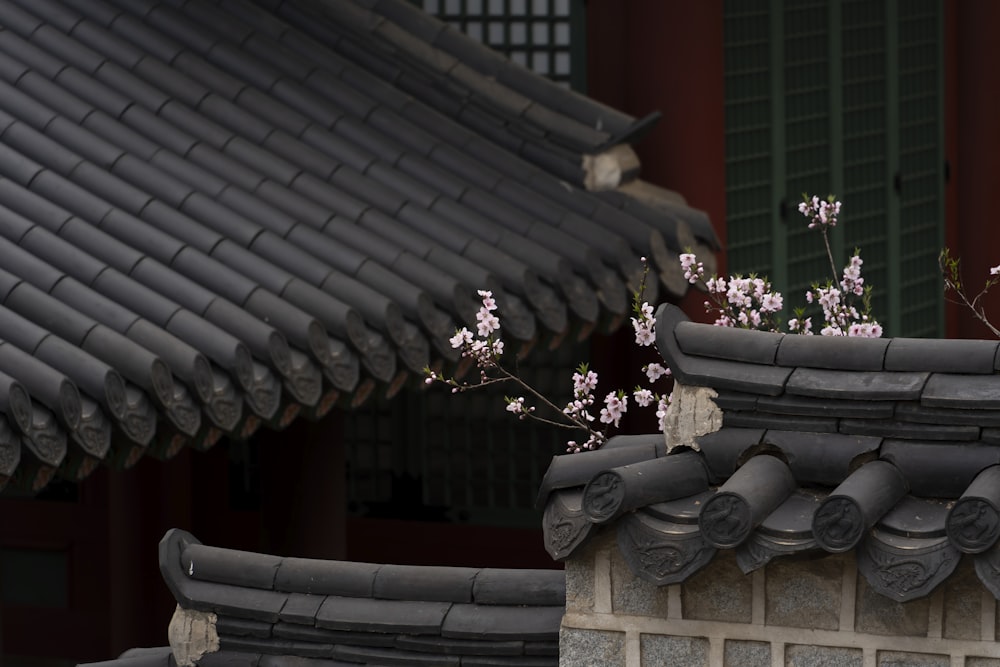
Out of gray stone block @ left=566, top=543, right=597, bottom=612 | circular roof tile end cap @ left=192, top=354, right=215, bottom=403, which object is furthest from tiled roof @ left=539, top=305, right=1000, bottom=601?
circular roof tile end cap @ left=192, top=354, right=215, bottom=403

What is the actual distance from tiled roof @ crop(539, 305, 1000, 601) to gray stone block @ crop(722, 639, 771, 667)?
28cm

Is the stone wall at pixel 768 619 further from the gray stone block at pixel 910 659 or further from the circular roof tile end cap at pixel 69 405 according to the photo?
the circular roof tile end cap at pixel 69 405

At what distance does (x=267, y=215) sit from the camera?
30.5ft

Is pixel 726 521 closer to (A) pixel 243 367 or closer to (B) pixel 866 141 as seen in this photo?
(A) pixel 243 367

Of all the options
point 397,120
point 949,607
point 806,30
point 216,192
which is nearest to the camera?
point 949,607

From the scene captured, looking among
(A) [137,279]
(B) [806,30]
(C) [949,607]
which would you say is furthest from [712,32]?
(C) [949,607]

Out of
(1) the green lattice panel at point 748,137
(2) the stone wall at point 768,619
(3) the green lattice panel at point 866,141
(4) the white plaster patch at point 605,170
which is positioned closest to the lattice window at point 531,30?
(1) the green lattice panel at point 748,137

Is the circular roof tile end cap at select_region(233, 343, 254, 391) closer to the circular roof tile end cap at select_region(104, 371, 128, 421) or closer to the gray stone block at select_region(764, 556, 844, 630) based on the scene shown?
the circular roof tile end cap at select_region(104, 371, 128, 421)

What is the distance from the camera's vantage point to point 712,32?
11.6 meters

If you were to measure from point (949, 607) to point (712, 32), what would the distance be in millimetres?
6960

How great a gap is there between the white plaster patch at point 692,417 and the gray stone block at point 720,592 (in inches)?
11.9

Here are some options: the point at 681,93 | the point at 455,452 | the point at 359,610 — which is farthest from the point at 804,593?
the point at 455,452

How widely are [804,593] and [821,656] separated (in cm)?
16

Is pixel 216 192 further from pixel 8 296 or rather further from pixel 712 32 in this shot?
pixel 712 32
